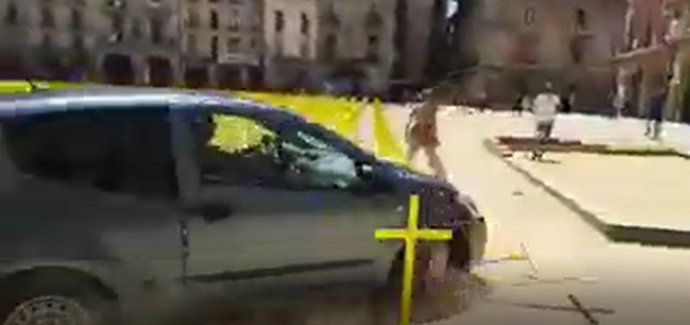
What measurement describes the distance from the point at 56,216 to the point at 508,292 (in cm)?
173

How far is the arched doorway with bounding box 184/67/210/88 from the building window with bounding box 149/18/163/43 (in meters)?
0.16

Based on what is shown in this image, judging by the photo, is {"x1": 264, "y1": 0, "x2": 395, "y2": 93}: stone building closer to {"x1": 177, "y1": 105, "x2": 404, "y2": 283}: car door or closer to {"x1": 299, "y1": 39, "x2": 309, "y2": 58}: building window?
{"x1": 299, "y1": 39, "x2": 309, "y2": 58}: building window

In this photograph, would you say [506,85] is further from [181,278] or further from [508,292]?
[181,278]

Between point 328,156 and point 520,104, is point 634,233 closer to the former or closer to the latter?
point 520,104

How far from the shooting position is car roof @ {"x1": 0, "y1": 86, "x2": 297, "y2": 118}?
244 cm

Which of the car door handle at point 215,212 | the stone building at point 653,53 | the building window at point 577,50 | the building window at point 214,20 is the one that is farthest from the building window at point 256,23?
the stone building at point 653,53

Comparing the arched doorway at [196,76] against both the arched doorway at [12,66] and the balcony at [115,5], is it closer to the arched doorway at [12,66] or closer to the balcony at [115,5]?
the balcony at [115,5]

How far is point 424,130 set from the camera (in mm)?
3348

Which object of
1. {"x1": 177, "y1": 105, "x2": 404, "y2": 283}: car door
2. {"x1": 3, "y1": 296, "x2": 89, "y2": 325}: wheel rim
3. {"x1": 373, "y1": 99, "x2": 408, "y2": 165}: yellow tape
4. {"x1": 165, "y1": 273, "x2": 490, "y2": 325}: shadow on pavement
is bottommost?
{"x1": 165, "y1": 273, "x2": 490, "y2": 325}: shadow on pavement

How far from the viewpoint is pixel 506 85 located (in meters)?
3.37

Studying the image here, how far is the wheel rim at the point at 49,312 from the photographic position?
94.0 inches

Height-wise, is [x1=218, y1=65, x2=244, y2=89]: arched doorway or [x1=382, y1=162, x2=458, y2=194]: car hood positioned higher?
[x1=218, y1=65, x2=244, y2=89]: arched doorway

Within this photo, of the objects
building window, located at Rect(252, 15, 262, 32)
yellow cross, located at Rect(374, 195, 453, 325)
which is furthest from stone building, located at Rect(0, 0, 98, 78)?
yellow cross, located at Rect(374, 195, 453, 325)

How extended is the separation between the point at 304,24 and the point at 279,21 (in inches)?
3.7
